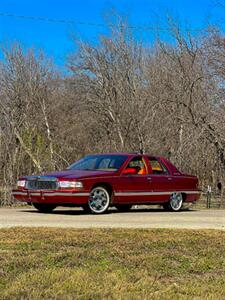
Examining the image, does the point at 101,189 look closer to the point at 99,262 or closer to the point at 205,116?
the point at 99,262

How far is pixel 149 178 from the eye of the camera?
14867 mm

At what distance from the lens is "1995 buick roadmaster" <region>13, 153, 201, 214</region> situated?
43.8ft

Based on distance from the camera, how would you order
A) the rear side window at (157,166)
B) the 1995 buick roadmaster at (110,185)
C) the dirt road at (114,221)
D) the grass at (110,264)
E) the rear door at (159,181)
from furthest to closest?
the rear side window at (157,166) < the rear door at (159,181) < the 1995 buick roadmaster at (110,185) < the dirt road at (114,221) < the grass at (110,264)

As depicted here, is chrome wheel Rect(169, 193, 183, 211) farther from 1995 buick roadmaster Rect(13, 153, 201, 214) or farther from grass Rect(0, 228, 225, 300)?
grass Rect(0, 228, 225, 300)

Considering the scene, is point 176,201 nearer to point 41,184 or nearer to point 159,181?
point 159,181

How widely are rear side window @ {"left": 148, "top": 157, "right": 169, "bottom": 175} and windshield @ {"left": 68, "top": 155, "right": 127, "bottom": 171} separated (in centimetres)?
97

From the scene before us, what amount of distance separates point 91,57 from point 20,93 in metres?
5.91

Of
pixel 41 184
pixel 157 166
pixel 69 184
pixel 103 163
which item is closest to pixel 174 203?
pixel 157 166

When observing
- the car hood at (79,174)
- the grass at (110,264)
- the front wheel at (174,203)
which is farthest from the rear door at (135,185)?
the grass at (110,264)

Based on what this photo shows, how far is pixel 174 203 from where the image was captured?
1557 cm

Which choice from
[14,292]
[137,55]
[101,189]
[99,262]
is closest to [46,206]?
[101,189]

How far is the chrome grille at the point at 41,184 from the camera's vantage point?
43.8ft

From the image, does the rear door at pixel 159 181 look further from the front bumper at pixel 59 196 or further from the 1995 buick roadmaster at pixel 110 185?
the front bumper at pixel 59 196

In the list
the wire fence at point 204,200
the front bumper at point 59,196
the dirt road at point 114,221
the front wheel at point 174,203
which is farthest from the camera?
the wire fence at point 204,200
